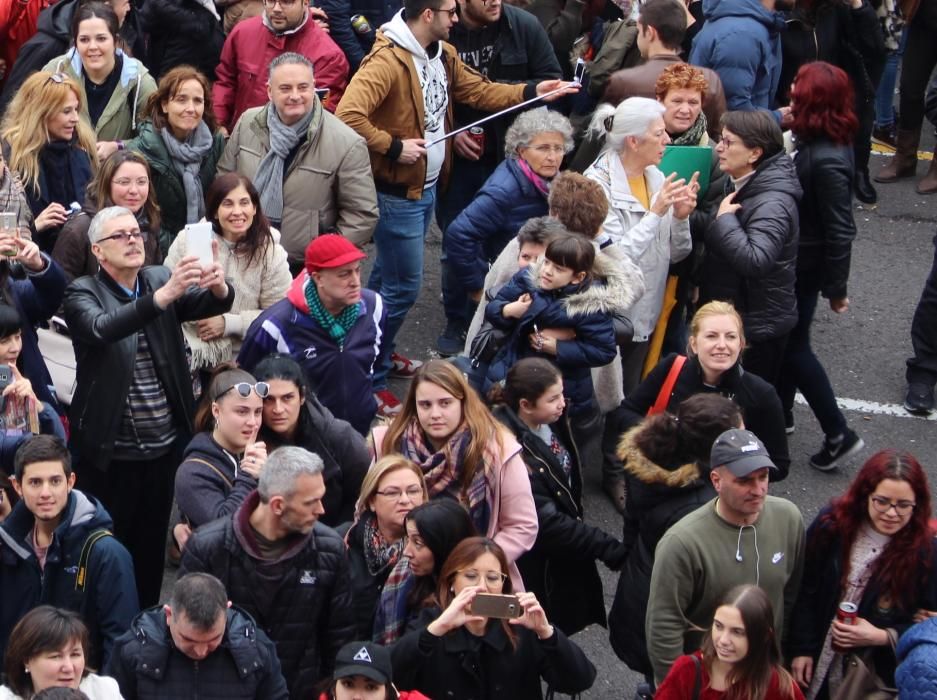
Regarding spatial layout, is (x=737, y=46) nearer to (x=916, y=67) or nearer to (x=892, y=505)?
(x=916, y=67)

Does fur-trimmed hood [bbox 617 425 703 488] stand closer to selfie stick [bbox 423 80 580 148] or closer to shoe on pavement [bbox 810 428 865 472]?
shoe on pavement [bbox 810 428 865 472]

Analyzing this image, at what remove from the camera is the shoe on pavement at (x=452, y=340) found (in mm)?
9258

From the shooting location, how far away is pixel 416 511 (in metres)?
5.40

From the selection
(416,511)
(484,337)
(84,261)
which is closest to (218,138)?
(84,261)

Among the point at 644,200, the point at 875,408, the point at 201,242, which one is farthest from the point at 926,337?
the point at 201,242

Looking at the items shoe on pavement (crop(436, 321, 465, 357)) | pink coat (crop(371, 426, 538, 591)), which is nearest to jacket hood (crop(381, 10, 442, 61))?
shoe on pavement (crop(436, 321, 465, 357))

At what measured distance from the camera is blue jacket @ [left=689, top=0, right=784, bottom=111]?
9.26 meters

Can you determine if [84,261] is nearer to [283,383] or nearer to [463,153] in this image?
[283,383]

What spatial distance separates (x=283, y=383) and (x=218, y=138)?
237cm

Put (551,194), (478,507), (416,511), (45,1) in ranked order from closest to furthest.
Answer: (416,511), (478,507), (551,194), (45,1)

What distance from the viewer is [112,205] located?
285 inches

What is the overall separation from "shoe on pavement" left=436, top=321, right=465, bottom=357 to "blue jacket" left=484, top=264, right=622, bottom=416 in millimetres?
2191

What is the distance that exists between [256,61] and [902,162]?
18.1 feet

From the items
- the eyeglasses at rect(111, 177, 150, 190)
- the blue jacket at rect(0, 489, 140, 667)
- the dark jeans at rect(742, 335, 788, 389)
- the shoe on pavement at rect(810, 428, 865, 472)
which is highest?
the eyeglasses at rect(111, 177, 150, 190)
